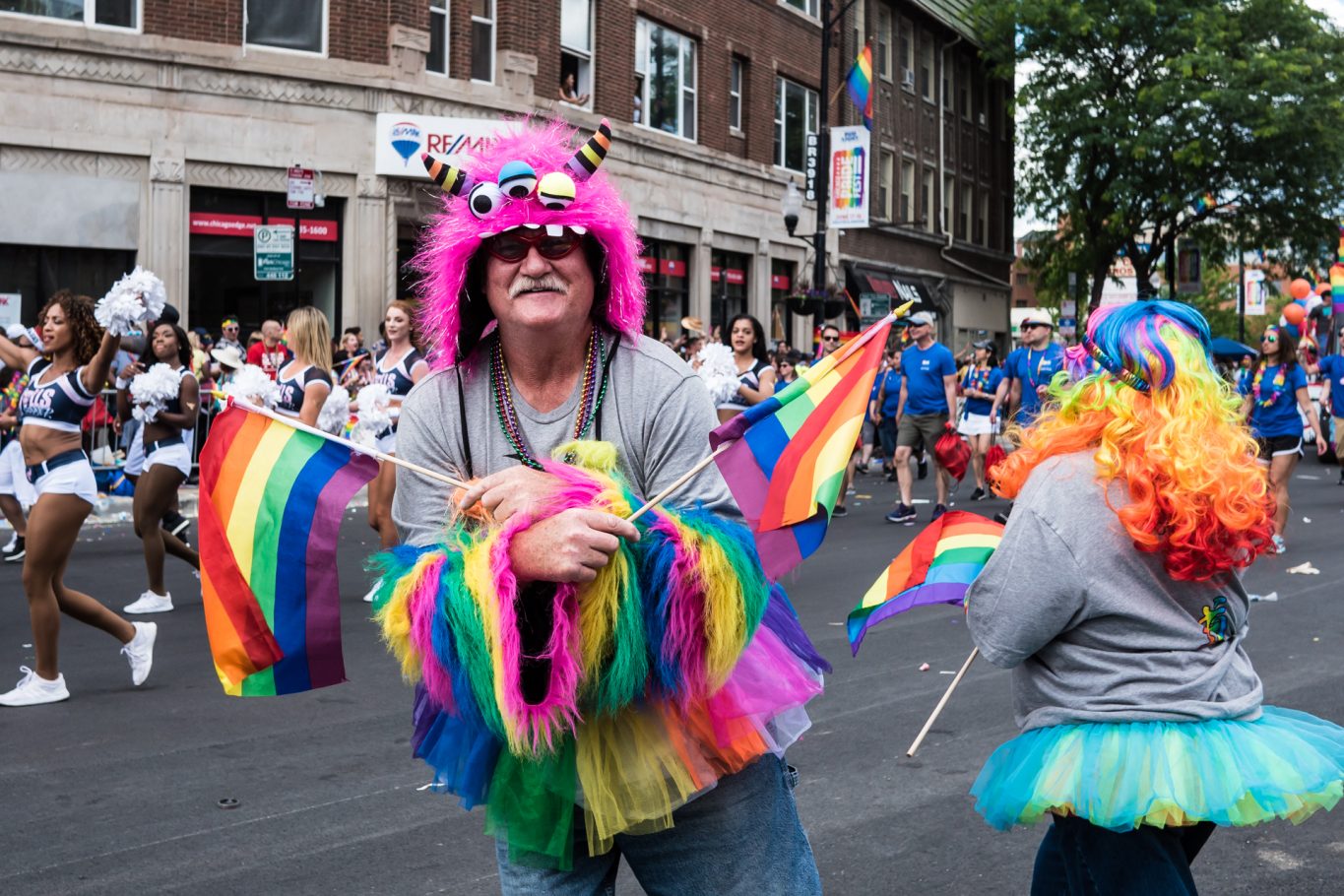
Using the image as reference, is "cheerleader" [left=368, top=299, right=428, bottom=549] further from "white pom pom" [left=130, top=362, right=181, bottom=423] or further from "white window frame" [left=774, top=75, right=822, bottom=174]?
"white window frame" [left=774, top=75, right=822, bottom=174]

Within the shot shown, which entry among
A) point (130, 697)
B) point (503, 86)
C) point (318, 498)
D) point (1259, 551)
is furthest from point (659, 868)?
point (503, 86)

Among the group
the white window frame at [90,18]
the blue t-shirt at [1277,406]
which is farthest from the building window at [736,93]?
the blue t-shirt at [1277,406]

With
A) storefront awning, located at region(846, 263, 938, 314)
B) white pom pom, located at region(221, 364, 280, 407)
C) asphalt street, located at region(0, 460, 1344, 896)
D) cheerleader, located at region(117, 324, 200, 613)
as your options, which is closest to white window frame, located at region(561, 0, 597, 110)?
storefront awning, located at region(846, 263, 938, 314)

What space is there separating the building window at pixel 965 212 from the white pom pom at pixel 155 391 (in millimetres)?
37419

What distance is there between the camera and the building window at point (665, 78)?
89.2 feet

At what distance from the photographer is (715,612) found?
2.37 meters

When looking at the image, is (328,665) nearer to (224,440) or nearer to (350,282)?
(224,440)

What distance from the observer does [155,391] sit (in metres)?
8.77

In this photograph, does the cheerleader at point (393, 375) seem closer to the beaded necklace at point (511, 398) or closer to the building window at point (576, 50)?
the beaded necklace at point (511, 398)

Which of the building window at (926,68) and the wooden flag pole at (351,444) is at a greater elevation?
the building window at (926,68)

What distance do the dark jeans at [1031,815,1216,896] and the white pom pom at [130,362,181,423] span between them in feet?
22.8

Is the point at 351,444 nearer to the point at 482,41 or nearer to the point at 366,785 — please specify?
the point at 366,785

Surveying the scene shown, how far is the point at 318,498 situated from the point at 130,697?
471cm

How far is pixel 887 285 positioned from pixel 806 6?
7375 millimetres
